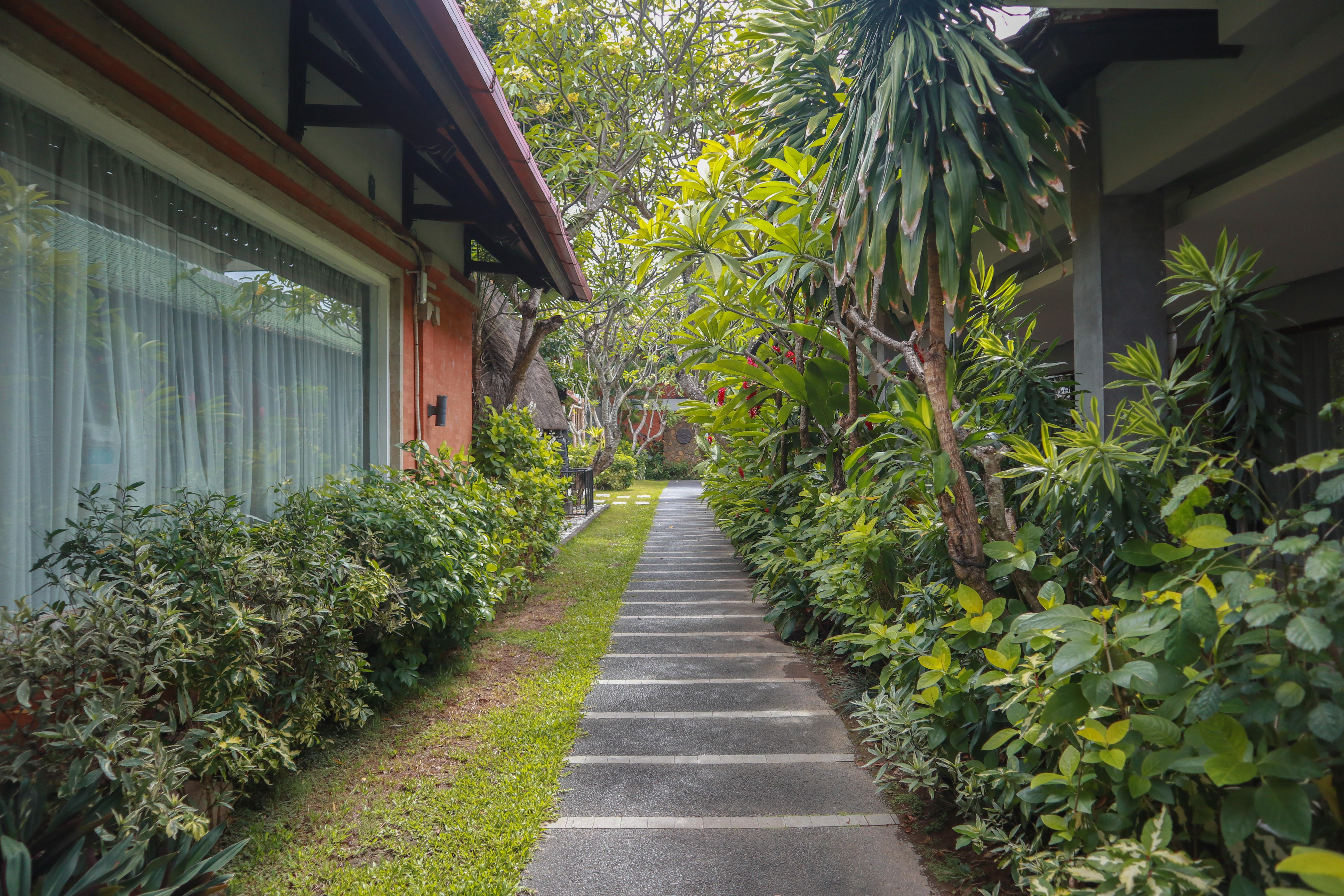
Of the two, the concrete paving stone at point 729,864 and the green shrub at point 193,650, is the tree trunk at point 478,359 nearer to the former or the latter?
the green shrub at point 193,650

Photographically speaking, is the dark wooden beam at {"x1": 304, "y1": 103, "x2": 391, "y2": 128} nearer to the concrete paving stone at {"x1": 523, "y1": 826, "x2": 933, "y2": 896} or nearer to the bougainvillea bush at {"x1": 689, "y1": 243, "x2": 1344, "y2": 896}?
the bougainvillea bush at {"x1": 689, "y1": 243, "x2": 1344, "y2": 896}

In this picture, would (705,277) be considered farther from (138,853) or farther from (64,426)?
(138,853)

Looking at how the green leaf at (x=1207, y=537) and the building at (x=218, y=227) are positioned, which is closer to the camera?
the green leaf at (x=1207, y=537)

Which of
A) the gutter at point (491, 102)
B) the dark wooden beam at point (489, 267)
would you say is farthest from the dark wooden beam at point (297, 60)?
the dark wooden beam at point (489, 267)

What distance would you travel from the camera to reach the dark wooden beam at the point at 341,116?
3.44 meters

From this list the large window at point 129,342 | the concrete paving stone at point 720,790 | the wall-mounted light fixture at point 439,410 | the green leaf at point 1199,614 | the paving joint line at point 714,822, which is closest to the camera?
the green leaf at point 1199,614

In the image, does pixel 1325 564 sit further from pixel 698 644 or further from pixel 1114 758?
pixel 698 644

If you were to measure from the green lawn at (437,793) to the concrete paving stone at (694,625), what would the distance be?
75cm

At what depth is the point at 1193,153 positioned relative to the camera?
3545mm

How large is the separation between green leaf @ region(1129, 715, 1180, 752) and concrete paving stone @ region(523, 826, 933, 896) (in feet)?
3.23

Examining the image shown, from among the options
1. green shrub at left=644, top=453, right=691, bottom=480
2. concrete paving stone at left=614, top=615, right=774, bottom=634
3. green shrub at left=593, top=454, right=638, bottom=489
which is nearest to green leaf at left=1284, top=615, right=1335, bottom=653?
concrete paving stone at left=614, top=615, right=774, bottom=634

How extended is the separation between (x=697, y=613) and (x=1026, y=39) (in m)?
4.33

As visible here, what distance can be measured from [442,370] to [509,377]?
11.6ft

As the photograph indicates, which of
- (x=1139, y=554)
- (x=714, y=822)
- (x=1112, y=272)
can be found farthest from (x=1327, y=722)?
(x=1112, y=272)
